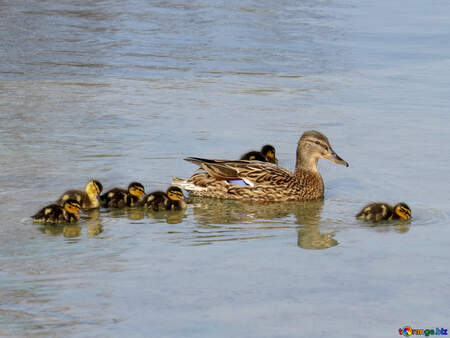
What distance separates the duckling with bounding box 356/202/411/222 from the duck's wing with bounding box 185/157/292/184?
3.39ft

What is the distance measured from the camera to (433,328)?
4.64 metres

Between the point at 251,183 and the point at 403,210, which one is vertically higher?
the point at 251,183

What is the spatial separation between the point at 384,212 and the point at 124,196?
1785mm

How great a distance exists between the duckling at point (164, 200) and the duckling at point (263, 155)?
1.35 m

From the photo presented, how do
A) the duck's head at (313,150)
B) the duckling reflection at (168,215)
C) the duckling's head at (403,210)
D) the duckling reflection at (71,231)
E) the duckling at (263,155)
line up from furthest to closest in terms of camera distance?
the duckling at (263,155) → the duck's head at (313,150) → the duckling reflection at (168,215) → the duckling's head at (403,210) → the duckling reflection at (71,231)

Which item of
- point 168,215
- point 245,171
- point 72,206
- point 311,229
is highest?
point 245,171

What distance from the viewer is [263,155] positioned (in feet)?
27.0

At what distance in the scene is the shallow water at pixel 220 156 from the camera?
488 cm

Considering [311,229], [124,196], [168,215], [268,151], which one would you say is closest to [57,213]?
[124,196]

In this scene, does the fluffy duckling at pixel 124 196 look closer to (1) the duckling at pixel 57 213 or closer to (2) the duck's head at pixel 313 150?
(1) the duckling at pixel 57 213

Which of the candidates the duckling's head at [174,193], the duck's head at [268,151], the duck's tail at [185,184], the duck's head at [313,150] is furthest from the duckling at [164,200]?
the duck's head at [268,151]

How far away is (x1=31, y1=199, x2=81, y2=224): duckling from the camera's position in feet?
20.9

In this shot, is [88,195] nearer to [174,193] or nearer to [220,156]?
[174,193]

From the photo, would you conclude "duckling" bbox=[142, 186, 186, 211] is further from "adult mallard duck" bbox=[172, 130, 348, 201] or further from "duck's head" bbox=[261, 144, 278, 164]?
"duck's head" bbox=[261, 144, 278, 164]
